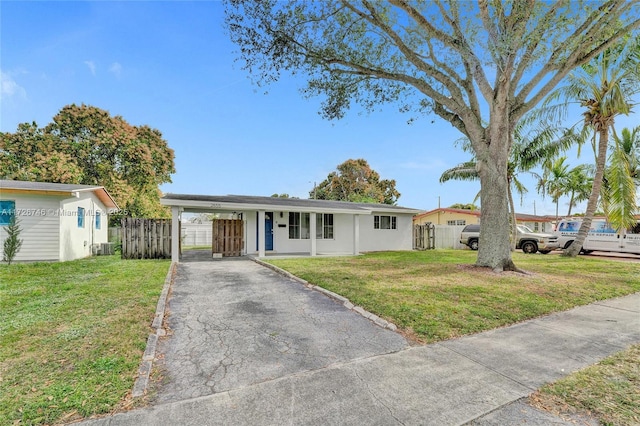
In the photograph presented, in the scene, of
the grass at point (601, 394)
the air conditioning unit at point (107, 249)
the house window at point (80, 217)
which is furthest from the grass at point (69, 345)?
the air conditioning unit at point (107, 249)

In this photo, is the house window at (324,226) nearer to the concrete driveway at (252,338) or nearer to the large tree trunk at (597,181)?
the concrete driveway at (252,338)

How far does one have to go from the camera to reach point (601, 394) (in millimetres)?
2807

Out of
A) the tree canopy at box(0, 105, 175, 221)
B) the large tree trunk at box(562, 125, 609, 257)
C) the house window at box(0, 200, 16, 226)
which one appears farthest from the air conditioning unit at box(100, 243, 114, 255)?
the large tree trunk at box(562, 125, 609, 257)

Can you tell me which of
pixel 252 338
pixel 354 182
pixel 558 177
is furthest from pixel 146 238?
pixel 558 177

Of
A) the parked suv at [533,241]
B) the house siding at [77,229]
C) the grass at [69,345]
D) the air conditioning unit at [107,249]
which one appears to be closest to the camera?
the grass at [69,345]

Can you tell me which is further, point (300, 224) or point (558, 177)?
point (558, 177)

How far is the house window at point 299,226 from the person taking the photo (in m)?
15.3

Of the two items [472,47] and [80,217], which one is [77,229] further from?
[472,47]

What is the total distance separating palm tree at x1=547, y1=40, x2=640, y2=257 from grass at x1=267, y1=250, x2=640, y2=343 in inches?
246

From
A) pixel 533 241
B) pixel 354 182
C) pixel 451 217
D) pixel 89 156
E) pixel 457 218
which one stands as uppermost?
pixel 354 182

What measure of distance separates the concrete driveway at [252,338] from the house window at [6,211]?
29.5 ft

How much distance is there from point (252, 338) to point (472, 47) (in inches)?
373

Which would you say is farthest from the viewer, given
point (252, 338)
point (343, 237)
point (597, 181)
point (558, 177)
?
point (558, 177)

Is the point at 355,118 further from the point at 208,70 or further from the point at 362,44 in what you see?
the point at 208,70
